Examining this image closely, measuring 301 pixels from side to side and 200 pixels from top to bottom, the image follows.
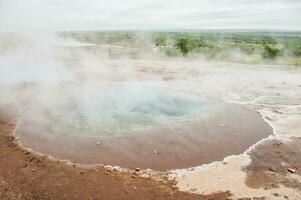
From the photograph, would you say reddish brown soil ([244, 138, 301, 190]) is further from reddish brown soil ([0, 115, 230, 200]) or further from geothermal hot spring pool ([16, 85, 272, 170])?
reddish brown soil ([0, 115, 230, 200])

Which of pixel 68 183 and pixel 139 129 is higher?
pixel 139 129

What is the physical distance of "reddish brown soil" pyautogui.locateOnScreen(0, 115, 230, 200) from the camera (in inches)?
234

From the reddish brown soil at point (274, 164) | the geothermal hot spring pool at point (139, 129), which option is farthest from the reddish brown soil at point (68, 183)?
the reddish brown soil at point (274, 164)

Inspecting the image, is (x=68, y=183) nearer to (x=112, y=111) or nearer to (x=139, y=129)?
(x=139, y=129)

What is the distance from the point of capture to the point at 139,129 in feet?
30.7

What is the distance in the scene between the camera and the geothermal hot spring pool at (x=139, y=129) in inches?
306

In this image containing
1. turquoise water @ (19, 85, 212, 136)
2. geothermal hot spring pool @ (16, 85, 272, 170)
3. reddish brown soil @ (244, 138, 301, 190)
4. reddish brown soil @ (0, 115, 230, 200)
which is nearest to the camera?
reddish brown soil @ (0, 115, 230, 200)

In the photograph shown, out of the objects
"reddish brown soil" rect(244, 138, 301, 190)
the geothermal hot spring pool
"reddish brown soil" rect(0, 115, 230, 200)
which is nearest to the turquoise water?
the geothermal hot spring pool

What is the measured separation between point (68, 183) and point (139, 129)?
3.37m

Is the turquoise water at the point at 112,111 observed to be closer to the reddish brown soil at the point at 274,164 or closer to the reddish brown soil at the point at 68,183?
the reddish brown soil at the point at 68,183

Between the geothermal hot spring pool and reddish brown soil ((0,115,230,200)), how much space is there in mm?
584

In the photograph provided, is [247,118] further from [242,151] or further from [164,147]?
[164,147]

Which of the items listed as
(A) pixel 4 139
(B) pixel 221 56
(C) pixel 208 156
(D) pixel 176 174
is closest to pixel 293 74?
(B) pixel 221 56

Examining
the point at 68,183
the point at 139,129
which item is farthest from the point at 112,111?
the point at 68,183
